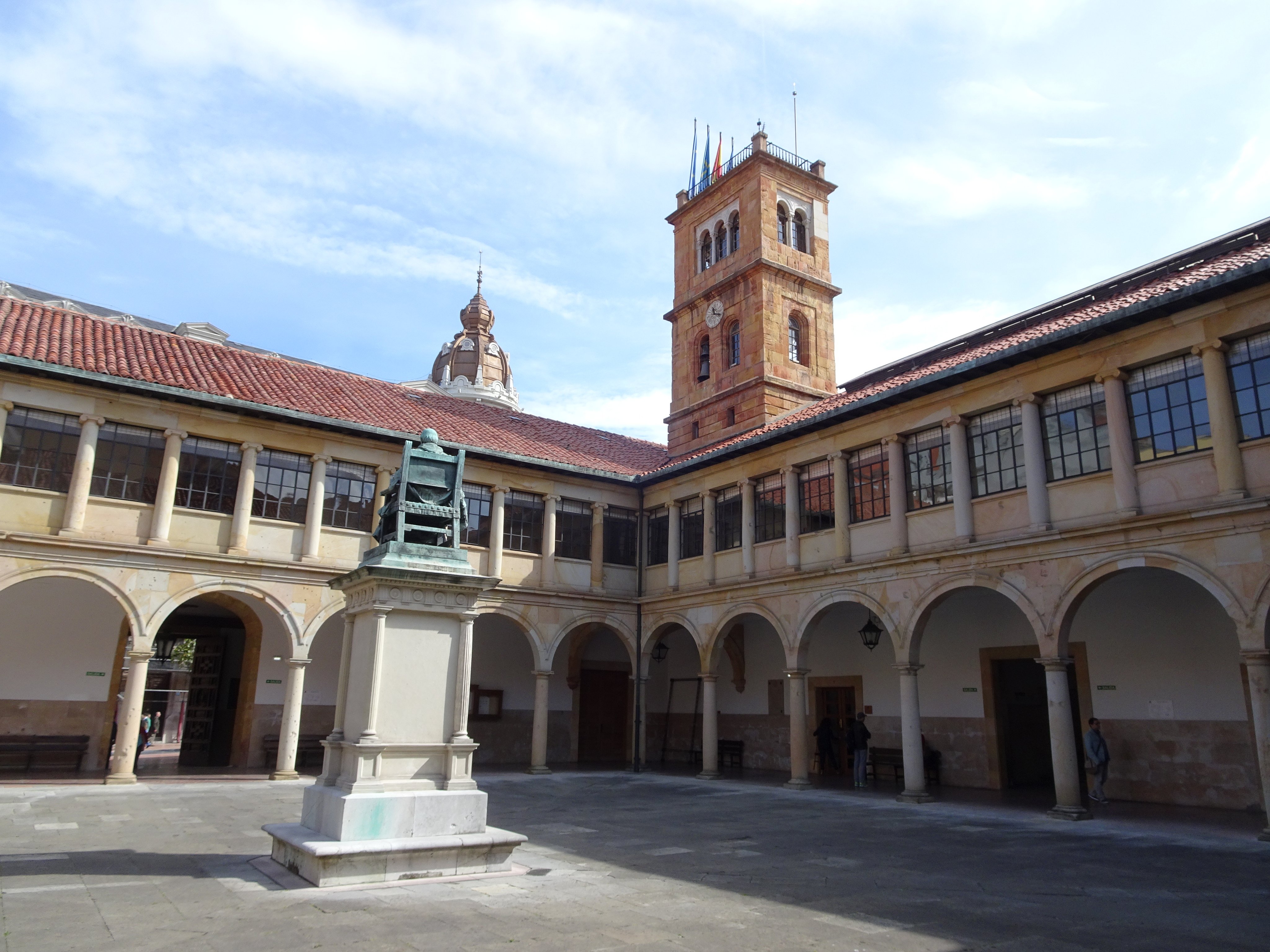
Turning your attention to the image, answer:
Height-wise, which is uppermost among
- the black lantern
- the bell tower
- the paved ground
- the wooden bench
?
the bell tower

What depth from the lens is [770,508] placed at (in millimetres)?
18172

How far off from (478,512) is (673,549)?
444cm

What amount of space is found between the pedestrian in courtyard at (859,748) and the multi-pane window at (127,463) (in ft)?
43.4

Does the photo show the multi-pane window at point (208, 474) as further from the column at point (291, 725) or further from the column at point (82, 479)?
the column at point (291, 725)

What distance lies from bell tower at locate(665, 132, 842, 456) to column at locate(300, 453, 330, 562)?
424 inches

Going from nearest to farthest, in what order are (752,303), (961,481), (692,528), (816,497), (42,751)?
(961,481)
(42,751)
(816,497)
(692,528)
(752,303)

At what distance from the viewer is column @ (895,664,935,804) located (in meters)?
14.0

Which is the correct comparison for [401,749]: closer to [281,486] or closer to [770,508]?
[281,486]

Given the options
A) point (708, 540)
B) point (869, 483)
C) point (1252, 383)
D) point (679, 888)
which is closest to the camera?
point (679, 888)

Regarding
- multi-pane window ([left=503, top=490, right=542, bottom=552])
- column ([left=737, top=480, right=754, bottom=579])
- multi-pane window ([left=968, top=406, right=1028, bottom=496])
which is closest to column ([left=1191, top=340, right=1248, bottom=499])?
multi-pane window ([left=968, top=406, right=1028, bottom=496])

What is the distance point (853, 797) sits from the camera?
14688mm

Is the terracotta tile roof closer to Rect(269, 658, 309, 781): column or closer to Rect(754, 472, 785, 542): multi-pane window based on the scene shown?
Rect(754, 472, 785, 542): multi-pane window

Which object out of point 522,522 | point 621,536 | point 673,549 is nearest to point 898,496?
point 673,549

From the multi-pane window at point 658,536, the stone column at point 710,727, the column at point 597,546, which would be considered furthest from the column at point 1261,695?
the column at point 597,546
